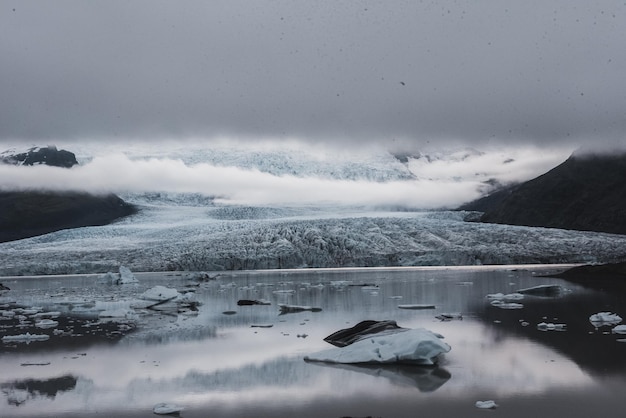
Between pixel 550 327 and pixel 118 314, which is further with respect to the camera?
pixel 118 314

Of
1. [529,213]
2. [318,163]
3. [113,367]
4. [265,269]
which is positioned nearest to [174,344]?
[113,367]

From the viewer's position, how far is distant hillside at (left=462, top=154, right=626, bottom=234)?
2675 inches

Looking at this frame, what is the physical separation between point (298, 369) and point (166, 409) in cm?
254

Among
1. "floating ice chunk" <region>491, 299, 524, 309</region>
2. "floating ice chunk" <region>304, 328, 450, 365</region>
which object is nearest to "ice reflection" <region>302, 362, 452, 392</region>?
"floating ice chunk" <region>304, 328, 450, 365</region>

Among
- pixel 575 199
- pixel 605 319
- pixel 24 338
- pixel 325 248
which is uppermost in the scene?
pixel 575 199

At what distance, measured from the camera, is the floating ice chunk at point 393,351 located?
9.15 metres

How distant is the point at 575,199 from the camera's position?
74.1 m

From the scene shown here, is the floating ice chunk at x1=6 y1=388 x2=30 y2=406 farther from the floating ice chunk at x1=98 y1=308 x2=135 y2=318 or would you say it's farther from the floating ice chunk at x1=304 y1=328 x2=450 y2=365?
the floating ice chunk at x1=98 y1=308 x2=135 y2=318

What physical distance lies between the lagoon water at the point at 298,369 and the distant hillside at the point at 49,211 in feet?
228

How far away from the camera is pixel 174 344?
11766 mm

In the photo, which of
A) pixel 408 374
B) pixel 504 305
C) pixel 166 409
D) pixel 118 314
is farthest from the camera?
pixel 118 314

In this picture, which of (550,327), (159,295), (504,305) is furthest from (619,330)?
(159,295)

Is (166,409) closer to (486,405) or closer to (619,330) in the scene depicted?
(486,405)

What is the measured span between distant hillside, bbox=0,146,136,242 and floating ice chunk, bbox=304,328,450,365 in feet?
243
